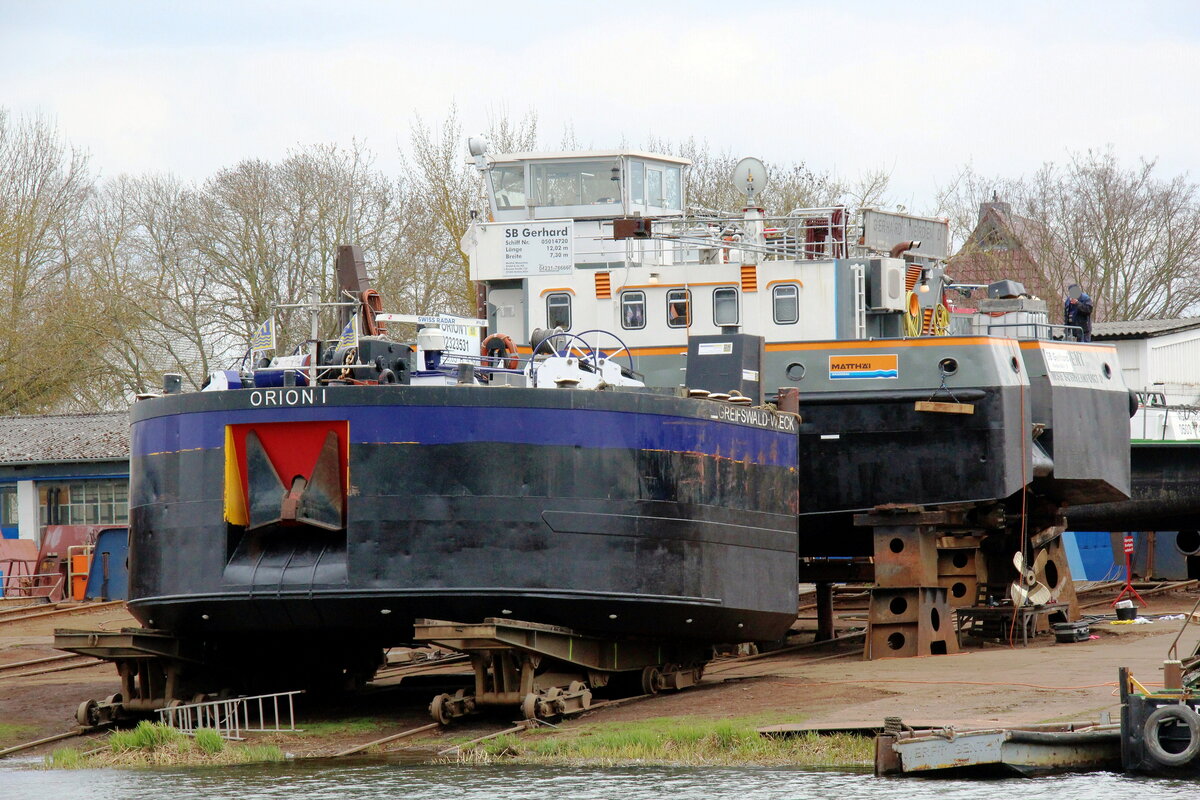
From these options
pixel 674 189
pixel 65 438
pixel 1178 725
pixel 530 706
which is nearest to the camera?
pixel 1178 725

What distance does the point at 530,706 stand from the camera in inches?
619

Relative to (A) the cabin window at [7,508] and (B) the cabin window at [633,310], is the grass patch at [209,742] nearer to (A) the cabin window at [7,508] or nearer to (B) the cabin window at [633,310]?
(B) the cabin window at [633,310]

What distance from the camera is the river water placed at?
12.1 meters

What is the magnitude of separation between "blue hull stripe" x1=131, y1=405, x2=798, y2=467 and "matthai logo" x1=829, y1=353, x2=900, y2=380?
13.3 feet

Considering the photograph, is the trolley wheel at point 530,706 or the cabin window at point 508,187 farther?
the cabin window at point 508,187

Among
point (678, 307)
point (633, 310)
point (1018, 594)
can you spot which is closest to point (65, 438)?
point (633, 310)

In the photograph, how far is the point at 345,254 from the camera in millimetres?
18906

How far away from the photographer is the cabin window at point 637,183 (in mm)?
23484

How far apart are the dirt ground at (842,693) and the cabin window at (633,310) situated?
454 centimetres

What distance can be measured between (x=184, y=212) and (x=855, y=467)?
99.8 feet

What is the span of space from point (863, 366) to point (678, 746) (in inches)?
308

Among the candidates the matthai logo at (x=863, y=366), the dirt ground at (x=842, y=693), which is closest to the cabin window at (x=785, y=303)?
the matthai logo at (x=863, y=366)

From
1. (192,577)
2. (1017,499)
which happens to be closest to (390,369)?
(192,577)

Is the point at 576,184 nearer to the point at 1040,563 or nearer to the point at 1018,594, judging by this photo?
the point at 1018,594
